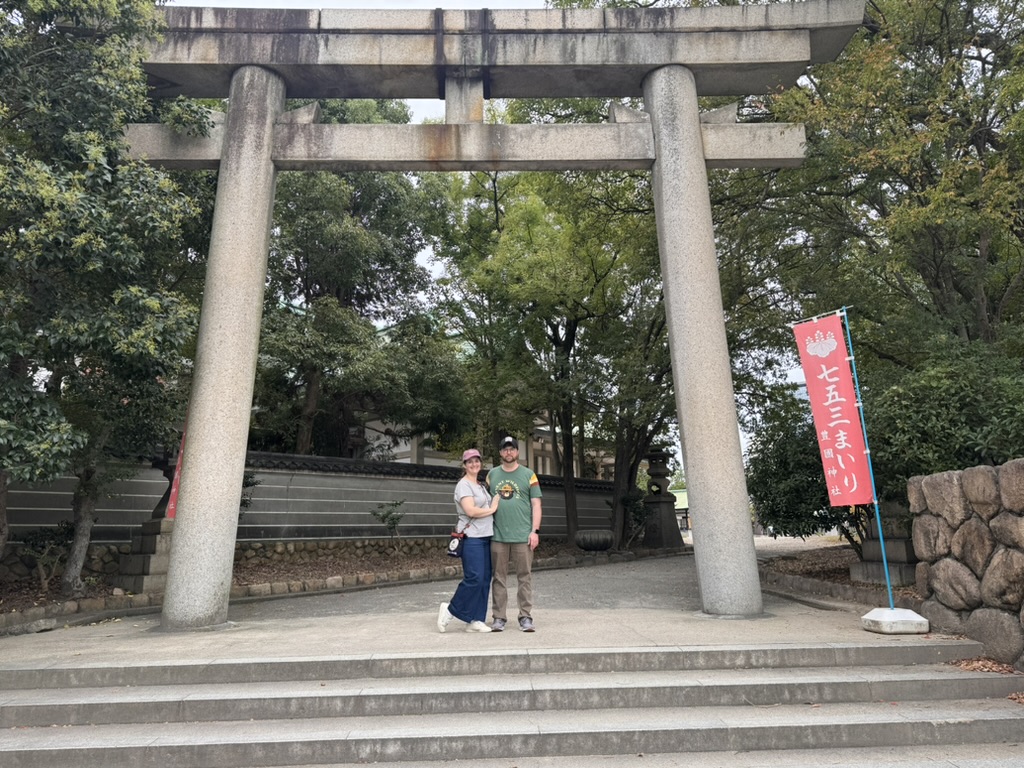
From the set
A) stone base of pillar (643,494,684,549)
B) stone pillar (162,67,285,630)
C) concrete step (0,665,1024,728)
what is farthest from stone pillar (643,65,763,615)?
stone base of pillar (643,494,684,549)

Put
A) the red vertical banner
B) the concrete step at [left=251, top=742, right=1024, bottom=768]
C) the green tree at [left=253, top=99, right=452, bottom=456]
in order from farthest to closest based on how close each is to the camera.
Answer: the green tree at [left=253, top=99, right=452, bottom=456]
the red vertical banner
the concrete step at [left=251, top=742, right=1024, bottom=768]

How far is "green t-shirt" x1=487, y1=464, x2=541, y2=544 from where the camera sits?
6078mm

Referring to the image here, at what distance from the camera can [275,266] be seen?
13.6 metres

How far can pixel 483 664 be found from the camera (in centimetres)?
486

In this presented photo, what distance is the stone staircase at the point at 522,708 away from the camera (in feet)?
12.8

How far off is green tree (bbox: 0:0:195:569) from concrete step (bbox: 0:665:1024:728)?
2.42 m

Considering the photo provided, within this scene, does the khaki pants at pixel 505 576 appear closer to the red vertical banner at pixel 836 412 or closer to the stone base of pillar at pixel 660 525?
the red vertical banner at pixel 836 412

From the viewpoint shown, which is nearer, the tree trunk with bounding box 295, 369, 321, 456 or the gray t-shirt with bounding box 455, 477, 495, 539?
the gray t-shirt with bounding box 455, 477, 495, 539

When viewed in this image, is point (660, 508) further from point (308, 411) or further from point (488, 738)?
point (488, 738)

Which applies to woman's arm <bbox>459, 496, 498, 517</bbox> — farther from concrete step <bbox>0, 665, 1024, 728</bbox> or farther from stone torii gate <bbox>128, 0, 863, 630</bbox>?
stone torii gate <bbox>128, 0, 863, 630</bbox>

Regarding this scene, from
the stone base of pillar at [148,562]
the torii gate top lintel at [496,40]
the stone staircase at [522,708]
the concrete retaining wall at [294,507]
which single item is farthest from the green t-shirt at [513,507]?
the concrete retaining wall at [294,507]

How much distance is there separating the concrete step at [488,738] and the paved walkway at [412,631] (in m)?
0.97

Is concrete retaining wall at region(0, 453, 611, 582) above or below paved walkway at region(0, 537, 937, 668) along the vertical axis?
above

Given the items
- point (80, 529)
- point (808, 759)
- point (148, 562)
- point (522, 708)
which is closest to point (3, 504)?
point (80, 529)
